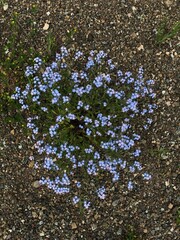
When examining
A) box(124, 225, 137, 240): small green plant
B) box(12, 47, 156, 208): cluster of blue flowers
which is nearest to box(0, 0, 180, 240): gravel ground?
box(124, 225, 137, 240): small green plant

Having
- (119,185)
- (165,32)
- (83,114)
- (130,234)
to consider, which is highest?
(165,32)

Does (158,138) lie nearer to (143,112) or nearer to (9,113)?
(143,112)

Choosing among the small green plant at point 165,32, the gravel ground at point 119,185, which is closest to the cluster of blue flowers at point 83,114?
the gravel ground at point 119,185

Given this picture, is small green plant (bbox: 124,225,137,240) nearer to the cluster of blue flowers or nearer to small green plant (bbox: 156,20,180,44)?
the cluster of blue flowers

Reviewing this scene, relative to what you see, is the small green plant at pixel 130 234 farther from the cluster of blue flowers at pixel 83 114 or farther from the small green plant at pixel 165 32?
the small green plant at pixel 165 32

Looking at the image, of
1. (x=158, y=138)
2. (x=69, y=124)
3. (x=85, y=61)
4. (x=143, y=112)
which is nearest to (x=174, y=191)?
(x=158, y=138)

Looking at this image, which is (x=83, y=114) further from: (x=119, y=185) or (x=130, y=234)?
(x=130, y=234)

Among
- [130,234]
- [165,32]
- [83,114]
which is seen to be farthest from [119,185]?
[165,32]

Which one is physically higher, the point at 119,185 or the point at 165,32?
the point at 165,32
